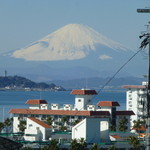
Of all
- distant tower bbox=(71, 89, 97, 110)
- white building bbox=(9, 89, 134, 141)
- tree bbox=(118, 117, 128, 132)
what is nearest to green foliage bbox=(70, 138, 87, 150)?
tree bbox=(118, 117, 128, 132)

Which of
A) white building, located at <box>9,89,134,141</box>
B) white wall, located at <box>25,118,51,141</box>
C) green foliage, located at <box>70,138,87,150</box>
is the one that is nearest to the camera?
green foliage, located at <box>70,138,87,150</box>

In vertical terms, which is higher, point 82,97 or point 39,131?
point 82,97

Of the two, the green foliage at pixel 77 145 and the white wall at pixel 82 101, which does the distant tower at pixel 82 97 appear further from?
the green foliage at pixel 77 145

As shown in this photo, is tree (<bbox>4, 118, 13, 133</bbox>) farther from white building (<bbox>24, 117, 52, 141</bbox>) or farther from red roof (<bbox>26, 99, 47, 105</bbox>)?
white building (<bbox>24, 117, 52, 141</bbox>)

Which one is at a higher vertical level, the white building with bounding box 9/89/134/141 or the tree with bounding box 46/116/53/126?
the white building with bounding box 9/89/134/141

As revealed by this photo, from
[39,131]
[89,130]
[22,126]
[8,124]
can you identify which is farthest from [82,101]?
[89,130]

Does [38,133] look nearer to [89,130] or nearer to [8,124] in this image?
[89,130]

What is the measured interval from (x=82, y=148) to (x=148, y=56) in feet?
102

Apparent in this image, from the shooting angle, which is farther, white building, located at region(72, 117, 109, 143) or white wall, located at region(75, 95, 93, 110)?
white wall, located at region(75, 95, 93, 110)

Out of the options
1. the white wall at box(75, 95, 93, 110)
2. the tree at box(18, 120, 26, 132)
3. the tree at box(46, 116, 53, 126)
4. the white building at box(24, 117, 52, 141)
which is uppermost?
the white wall at box(75, 95, 93, 110)

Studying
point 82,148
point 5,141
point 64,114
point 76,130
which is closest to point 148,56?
point 5,141

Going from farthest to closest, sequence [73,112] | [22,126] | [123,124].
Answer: [73,112]
[123,124]
[22,126]

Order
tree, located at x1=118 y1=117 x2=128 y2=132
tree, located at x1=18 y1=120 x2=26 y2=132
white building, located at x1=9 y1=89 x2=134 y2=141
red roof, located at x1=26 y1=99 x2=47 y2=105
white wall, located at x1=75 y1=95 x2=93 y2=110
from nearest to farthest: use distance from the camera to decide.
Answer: tree, located at x1=18 y1=120 x2=26 y2=132, tree, located at x1=118 y1=117 x2=128 y2=132, white building, located at x1=9 y1=89 x2=134 y2=141, white wall, located at x1=75 y1=95 x2=93 y2=110, red roof, located at x1=26 y1=99 x2=47 y2=105

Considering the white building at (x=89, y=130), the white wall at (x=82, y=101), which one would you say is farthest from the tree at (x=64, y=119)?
the white building at (x=89, y=130)
